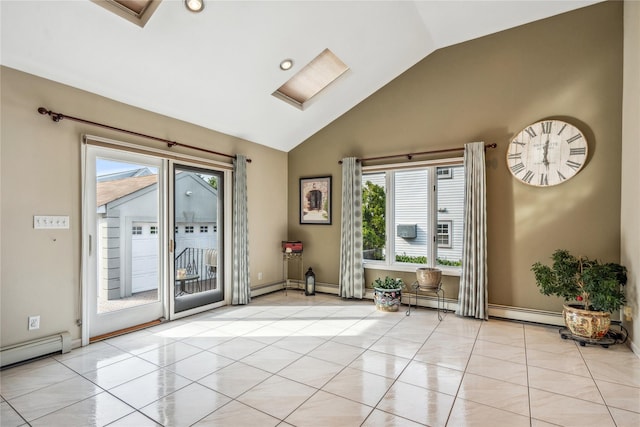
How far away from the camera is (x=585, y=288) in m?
3.24

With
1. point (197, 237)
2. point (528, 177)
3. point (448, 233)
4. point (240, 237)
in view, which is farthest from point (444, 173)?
point (197, 237)

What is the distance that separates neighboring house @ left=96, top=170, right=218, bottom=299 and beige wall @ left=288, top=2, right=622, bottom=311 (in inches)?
112

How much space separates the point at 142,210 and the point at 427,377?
11.6ft

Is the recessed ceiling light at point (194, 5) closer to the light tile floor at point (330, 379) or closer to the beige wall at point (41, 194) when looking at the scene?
the beige wall at point (41, 194)

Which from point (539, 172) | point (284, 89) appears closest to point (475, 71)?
point (539, 172)

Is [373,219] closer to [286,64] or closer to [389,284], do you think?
[389,284]

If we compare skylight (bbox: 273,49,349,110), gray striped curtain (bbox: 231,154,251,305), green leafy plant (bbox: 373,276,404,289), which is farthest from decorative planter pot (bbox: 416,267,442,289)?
skylight (bbox: 273,49,349,110)

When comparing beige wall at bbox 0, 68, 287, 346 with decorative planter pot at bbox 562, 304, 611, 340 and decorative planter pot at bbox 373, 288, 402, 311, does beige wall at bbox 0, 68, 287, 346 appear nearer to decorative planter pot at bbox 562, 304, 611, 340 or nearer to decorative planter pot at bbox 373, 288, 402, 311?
decorative planter pot at bbox 373, 288, 402, 311

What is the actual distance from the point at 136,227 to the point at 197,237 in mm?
847

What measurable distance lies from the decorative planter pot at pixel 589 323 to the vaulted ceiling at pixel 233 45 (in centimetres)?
344

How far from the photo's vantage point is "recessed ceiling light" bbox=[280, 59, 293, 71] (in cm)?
389

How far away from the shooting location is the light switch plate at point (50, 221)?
2957 millimetres

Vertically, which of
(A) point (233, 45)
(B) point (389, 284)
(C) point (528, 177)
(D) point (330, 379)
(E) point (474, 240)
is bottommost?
(D) point (330, 379)

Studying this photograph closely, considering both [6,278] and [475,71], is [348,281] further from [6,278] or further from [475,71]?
[6,278]
